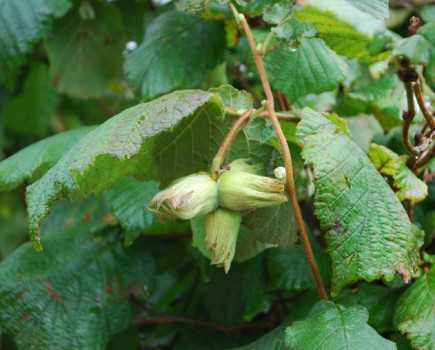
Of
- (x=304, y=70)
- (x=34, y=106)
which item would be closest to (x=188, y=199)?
(x=304, y=70)

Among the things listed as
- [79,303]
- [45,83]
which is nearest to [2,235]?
[45,83]

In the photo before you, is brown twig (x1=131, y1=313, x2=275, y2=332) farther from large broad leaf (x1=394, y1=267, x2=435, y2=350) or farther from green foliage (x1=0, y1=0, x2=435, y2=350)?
large broad leaf (x1=394, y1=267, x2=435, y2=350)

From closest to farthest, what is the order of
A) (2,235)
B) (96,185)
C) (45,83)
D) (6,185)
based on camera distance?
(96,185), (6,185), (45,83), (2,235)

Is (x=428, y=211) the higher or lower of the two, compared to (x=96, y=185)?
lower

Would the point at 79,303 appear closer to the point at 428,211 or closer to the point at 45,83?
the point at 428,211

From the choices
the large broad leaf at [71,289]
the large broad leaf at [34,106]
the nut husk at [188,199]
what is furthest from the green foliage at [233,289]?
the large broad leaf at [34,106]

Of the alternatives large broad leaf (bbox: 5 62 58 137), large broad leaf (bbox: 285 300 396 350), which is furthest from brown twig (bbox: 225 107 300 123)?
large broad leaf (bbox: 5 62 58 137)

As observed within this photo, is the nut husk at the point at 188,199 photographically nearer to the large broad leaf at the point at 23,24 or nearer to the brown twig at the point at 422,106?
the brown twig at the point at 422,106
